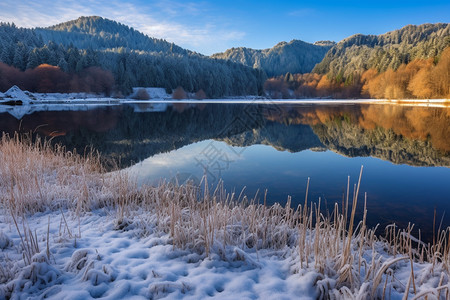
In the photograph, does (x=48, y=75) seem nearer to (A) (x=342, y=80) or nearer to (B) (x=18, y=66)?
(B) (x=18, y=66)

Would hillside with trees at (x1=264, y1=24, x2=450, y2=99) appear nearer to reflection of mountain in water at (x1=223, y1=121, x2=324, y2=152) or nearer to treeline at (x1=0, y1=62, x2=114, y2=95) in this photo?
reflection of mountain in water at (x1=223, y1=121, x2=324, y2=152)

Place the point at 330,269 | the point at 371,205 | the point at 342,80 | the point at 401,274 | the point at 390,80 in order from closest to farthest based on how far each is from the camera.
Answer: the point at 330,269 < the point at 401,274 < the point at 371,205 < the point at 390,80 < the point at 342,80

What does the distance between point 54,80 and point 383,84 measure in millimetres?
87030

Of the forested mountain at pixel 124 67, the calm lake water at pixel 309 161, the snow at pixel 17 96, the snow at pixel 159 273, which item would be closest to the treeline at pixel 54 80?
the forested mountain at pixel 124 67

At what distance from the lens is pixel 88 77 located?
82250 mm

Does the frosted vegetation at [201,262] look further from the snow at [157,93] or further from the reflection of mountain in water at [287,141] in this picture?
the snow at [157,93]

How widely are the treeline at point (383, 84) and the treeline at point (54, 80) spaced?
76577mm

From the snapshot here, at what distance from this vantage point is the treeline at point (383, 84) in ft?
179

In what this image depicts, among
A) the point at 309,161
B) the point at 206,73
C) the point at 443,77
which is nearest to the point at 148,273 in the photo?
the point at 309,161

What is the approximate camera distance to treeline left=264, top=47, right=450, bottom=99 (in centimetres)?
5461

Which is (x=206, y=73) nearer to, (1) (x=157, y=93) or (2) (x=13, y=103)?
(1) (x=157, y=93)

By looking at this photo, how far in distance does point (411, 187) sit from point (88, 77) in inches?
3482

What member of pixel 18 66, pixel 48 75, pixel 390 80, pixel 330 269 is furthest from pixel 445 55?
pixel 18 66

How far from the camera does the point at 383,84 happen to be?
7438 centimetres
